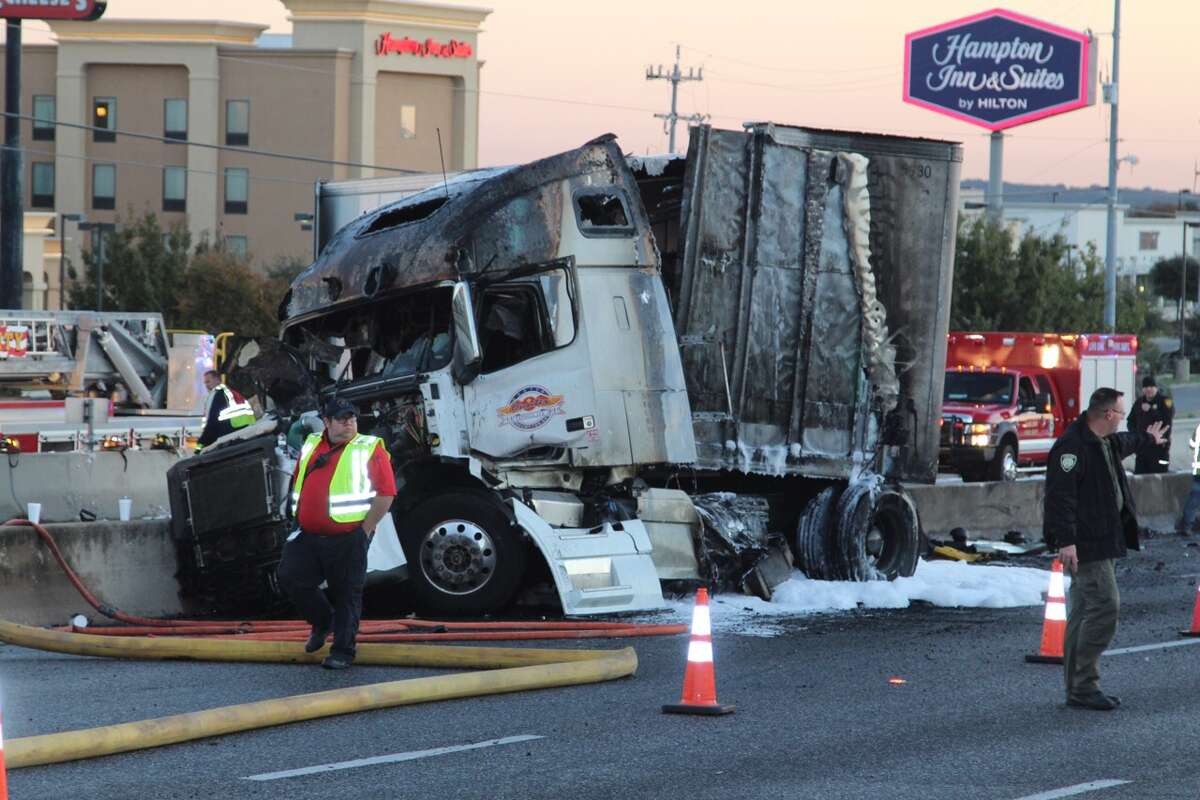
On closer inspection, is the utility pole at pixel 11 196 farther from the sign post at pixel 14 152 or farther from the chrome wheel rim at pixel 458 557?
the chrome wheel rim at pixel 458 557

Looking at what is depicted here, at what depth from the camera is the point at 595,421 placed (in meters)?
13.9

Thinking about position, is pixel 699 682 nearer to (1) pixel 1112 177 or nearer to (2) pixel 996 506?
(2) pixel 996 506

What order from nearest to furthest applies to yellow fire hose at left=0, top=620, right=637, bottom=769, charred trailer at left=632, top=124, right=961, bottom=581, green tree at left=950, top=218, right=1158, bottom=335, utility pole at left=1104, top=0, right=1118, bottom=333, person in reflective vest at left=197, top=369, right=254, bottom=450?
yellow fire hose at left=0, top=620, right=637, bottom=769, charred trailer at left=632, top=124, right=961, bottom=581, person in reflective vest at left=197, top=369, right=254, bottom=450, utility pole at left=1104, top=0, right=1118, bottom=333, green tree at left=950, top=218, right=1158, bottom=335

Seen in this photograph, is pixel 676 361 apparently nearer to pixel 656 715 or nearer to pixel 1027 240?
pixel 656 715

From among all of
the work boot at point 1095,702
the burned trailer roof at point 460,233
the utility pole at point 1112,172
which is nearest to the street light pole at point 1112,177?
the utility pole at point 1112,172

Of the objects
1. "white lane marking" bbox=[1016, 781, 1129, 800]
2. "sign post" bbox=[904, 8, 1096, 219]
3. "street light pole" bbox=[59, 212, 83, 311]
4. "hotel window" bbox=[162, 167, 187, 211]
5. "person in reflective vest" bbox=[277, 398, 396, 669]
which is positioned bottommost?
"white lane marking" bbox=[1016, 781, 1129, 800]

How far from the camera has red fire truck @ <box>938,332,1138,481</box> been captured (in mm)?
27984

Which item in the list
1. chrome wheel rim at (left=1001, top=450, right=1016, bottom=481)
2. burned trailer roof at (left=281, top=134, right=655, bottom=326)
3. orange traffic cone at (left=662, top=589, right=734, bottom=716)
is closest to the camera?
orange traffic cone at (left=662, top=589, right=734, bottom=716)

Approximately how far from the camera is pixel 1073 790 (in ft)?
25.5

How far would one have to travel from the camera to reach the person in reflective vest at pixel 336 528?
1091 cm

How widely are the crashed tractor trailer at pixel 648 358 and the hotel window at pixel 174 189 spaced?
63985 mm

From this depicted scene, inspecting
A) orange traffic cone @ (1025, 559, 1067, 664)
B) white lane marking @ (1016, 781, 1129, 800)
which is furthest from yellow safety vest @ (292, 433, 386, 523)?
white lane marking @ (1016, 781, 1129, 800)

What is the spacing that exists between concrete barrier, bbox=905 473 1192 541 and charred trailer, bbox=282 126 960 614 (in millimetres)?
3481

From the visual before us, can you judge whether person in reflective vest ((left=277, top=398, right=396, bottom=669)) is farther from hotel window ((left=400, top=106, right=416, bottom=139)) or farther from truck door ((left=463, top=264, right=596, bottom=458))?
hotel window ((left=400, top=106, right=416, bottom=139))
